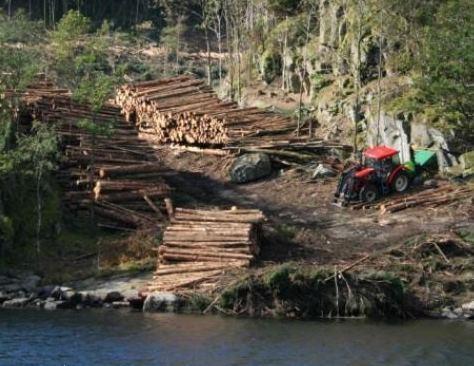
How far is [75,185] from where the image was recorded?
33812 millimetres

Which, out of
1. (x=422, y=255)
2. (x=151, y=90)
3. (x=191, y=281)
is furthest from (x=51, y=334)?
(x=151, y=90)

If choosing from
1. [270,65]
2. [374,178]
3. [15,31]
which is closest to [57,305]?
[374,178]

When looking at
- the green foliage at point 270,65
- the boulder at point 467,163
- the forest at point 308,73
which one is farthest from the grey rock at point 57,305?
the green foliage at point 270,65

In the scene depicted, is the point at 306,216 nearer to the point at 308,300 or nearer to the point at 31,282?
the point at 308,300

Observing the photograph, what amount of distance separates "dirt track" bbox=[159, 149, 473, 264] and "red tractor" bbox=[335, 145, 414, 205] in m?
0.72

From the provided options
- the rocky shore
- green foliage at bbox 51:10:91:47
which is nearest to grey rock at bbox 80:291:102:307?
the rocky shore

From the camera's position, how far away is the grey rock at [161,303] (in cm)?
2578

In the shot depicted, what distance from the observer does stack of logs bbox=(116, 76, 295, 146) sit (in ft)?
128

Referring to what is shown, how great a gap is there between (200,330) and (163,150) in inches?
735

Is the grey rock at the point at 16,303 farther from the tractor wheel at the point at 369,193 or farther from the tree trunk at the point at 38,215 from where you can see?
the tractor wheel at the point at 369,193

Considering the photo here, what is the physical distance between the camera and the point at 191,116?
130 ft

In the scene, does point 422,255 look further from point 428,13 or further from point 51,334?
point 428,13

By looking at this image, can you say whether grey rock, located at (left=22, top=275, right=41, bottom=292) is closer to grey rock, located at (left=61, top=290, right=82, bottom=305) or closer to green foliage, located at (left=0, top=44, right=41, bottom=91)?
grey rock, located at (left=61, top=290, right=82, bottom=305)

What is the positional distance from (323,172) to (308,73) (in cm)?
1176
